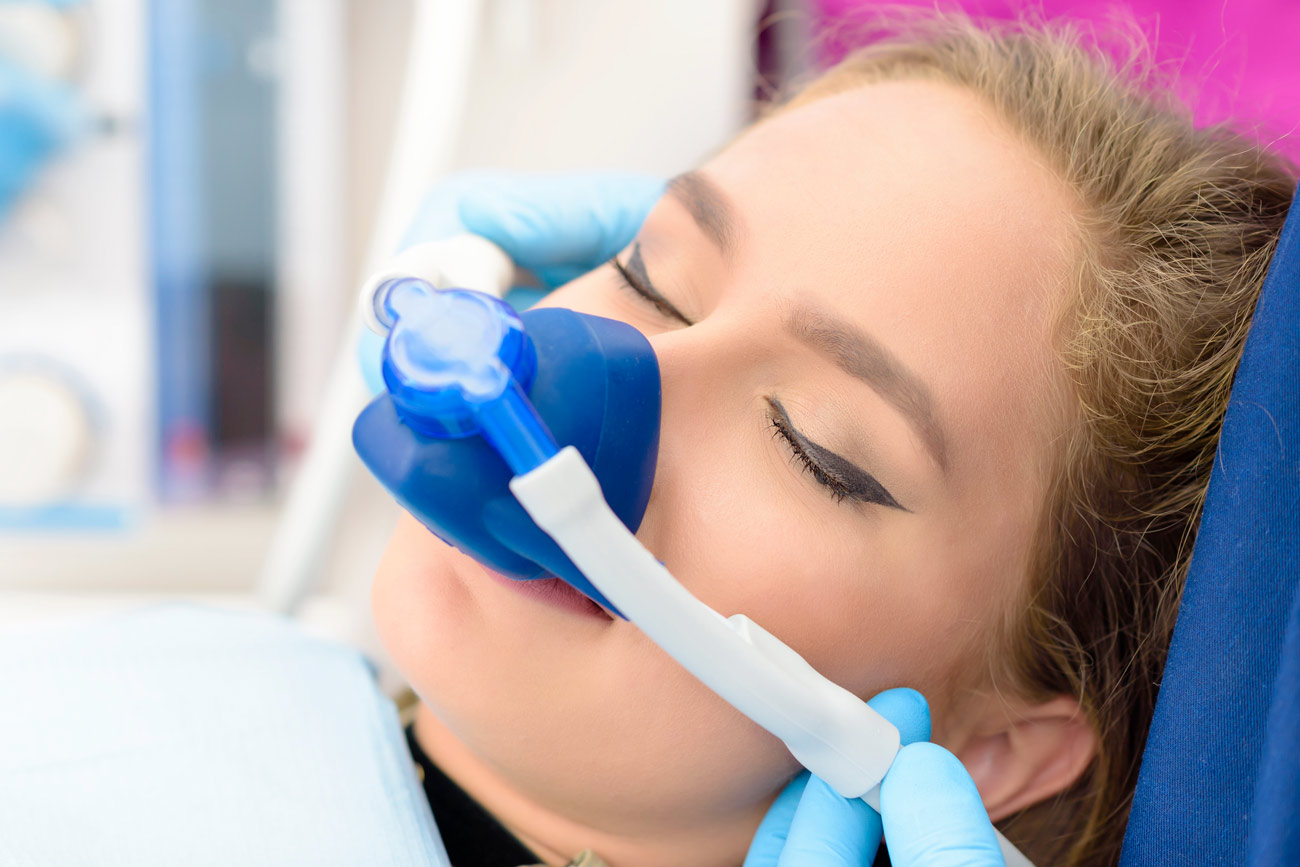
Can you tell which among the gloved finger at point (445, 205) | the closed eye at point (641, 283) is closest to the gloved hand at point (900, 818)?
the closed eye at point (641, 283)

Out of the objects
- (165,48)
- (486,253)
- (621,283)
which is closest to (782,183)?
(621,283)

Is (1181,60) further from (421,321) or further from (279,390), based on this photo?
(279,390)

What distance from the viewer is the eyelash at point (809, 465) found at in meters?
0.73

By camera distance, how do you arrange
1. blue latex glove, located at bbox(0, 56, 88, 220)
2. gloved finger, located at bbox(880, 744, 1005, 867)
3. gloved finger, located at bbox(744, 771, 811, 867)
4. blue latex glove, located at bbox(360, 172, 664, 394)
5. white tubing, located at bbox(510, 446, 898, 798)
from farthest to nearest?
blue latex glove, located at bbox(0, 56, 88, 220), blue latex glove, located at bbox(360, 172, 664, 394), gloved finger, located at bbox(744, 771, 811, 867), gloved finger, located at bbox(880, 744, 1005, 867), white tubing, located at bbox(510, 446, 898, 798)

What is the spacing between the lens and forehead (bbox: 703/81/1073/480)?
2.45 ft

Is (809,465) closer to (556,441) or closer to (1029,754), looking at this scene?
(556,441)

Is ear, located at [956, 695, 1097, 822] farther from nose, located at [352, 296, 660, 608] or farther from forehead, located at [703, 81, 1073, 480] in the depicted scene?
nose, located at [352, 296, 660, 608]

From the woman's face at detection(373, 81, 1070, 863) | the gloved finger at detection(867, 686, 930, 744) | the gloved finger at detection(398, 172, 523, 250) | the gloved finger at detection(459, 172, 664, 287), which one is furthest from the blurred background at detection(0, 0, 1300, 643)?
the gloved finger at detection(867, 686, 930, 744)

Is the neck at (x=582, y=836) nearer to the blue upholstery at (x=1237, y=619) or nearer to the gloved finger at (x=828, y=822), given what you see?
the gloved finger at (x=828, y=822)

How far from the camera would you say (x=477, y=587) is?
781 millimetres

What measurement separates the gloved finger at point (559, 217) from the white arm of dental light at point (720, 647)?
0.60 m

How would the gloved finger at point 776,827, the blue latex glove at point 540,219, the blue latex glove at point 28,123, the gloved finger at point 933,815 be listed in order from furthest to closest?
1. the blue latex glove at point 28,123
2. the blue latex glove at point 540,219
3. the gloved finger at point 776,827
4. the gloved finger at point 933,815

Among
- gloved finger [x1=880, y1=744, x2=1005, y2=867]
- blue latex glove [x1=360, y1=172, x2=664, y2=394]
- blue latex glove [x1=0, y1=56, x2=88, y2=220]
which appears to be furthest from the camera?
blue latex glove [x1=0, y1=56, x2=88, y2=220]

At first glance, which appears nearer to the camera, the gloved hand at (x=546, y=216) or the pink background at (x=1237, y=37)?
the gloved hand at (x=546, y=216)
